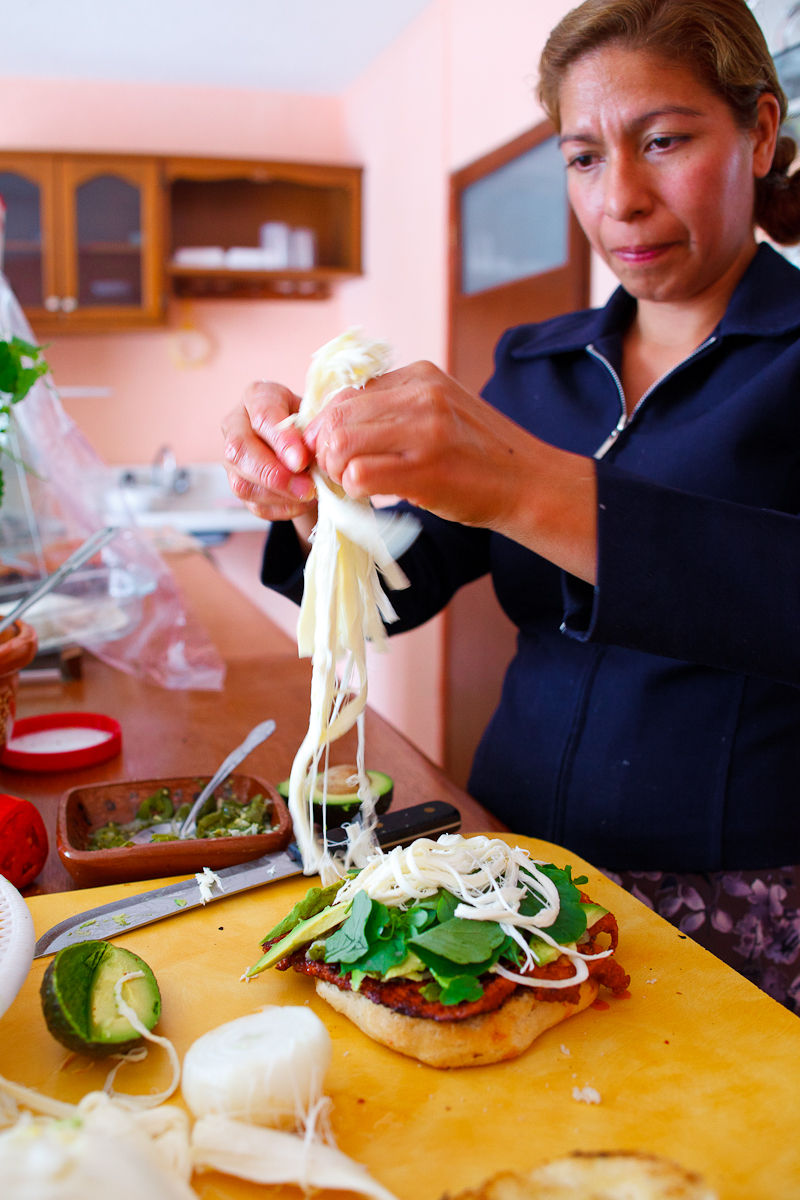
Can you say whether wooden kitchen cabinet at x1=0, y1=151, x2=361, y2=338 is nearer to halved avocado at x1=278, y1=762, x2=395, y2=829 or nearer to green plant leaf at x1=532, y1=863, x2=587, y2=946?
halved avocado at x1=278, y1=762, x2=395, y2=829

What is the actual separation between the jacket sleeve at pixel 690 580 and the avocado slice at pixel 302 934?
1.15ft

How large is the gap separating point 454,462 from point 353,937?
0.42 meters

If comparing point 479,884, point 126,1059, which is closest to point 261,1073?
point 126,1059

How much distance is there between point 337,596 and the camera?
3.20 ft

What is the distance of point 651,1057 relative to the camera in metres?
0.78

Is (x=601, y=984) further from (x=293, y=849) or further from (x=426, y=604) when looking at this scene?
(x=426, y=604)

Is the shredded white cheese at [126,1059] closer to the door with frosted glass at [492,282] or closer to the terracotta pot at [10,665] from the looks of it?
the terracotta pot at [10,665]

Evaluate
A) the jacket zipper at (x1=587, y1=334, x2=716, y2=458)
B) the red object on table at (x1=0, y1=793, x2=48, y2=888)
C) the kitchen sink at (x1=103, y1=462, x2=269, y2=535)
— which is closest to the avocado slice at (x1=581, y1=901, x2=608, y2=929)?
the red object on table at (x1=0, y1=793, x2=48, y2=888)

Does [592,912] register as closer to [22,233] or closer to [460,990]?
[460,990]

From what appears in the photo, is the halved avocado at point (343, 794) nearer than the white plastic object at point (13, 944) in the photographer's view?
No

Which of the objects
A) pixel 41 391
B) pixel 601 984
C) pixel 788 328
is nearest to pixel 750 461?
pixel 788 328

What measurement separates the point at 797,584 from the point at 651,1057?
0.45 metres

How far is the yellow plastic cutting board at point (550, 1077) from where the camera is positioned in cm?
67

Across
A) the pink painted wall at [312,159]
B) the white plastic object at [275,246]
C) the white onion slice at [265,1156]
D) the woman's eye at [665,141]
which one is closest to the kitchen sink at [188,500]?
the pink painted wall at [312,159]
